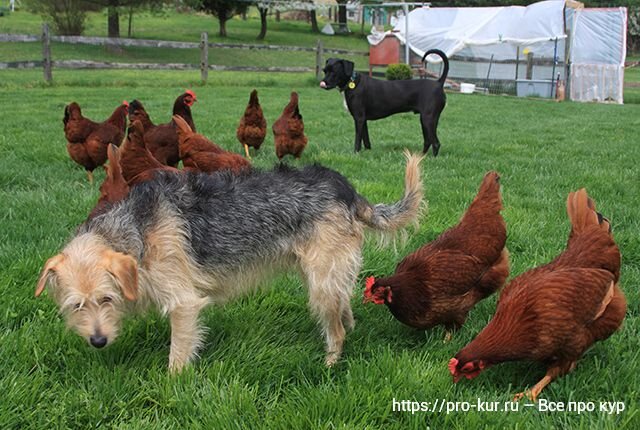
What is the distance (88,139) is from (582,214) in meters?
5.59

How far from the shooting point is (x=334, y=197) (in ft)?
10.8

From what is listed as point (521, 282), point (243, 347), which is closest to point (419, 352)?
point (521, 282)

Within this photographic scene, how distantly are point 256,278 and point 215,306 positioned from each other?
0.51 m

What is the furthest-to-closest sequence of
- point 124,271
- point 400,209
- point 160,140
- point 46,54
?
point 46,54
point 160,140
point 400,209
point 124,271

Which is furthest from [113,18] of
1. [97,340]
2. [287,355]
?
[97,340]

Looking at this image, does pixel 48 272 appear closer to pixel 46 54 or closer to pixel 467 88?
Result: pixel 46 54

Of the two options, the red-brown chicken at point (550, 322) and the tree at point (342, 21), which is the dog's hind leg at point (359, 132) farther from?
the tree at point (342, 21)

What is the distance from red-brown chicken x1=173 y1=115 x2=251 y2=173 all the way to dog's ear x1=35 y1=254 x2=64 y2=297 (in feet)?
8.58

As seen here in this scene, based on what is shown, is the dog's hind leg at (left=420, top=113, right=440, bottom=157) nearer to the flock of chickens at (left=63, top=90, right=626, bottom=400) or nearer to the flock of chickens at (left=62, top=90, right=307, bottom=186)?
the flock of chickens at (left=62, top=90, right=307, bottom=186)

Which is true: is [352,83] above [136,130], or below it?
above

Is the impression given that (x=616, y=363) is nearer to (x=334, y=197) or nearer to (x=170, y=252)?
(x=334, y=197)

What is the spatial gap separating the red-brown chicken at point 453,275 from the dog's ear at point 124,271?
141 cm

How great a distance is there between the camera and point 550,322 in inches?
110

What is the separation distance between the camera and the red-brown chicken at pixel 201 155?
17.4ft
